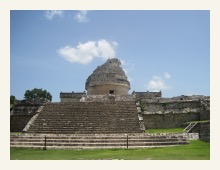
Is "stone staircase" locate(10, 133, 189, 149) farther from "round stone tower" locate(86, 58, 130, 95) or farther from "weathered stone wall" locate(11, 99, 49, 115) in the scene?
"round stone tower" locate(86, 58, 130, 95)

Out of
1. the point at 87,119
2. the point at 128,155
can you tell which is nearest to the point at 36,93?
the point at 87,119

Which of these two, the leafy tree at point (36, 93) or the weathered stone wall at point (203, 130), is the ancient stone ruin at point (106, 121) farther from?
the leafy tree at point (36, 93)

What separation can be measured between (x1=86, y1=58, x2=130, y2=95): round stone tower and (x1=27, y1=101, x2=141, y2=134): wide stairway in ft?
32.8

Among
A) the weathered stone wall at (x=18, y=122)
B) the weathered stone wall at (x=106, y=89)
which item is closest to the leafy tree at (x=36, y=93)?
the weathered stone wall at (x=106, y=89)

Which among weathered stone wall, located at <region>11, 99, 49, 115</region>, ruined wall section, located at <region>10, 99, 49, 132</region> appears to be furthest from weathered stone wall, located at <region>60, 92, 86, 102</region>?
ruined wall section, located at <region>10, 99, 49, 132</region>

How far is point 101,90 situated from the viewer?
31016mm

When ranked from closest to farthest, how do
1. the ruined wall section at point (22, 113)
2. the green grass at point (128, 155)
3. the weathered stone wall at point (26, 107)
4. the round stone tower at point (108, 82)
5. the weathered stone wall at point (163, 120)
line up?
1. the green grass at point (128, 155)
2. the weathered stone wall at point (163, 120)
3. the ruined wall section at point (22, 113)
4. the weathered stone wall at point (26, 107)
5. the round stone tower at point (108, 82)

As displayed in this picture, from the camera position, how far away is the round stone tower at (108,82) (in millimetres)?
30797

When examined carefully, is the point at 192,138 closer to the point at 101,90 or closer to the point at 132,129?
the point at 132,129

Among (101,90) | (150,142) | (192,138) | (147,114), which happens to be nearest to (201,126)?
(192,138)

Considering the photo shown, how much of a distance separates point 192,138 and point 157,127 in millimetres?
4723

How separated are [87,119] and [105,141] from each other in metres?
4.24

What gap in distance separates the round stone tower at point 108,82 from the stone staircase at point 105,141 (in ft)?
53.4

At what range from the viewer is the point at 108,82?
100 ft
